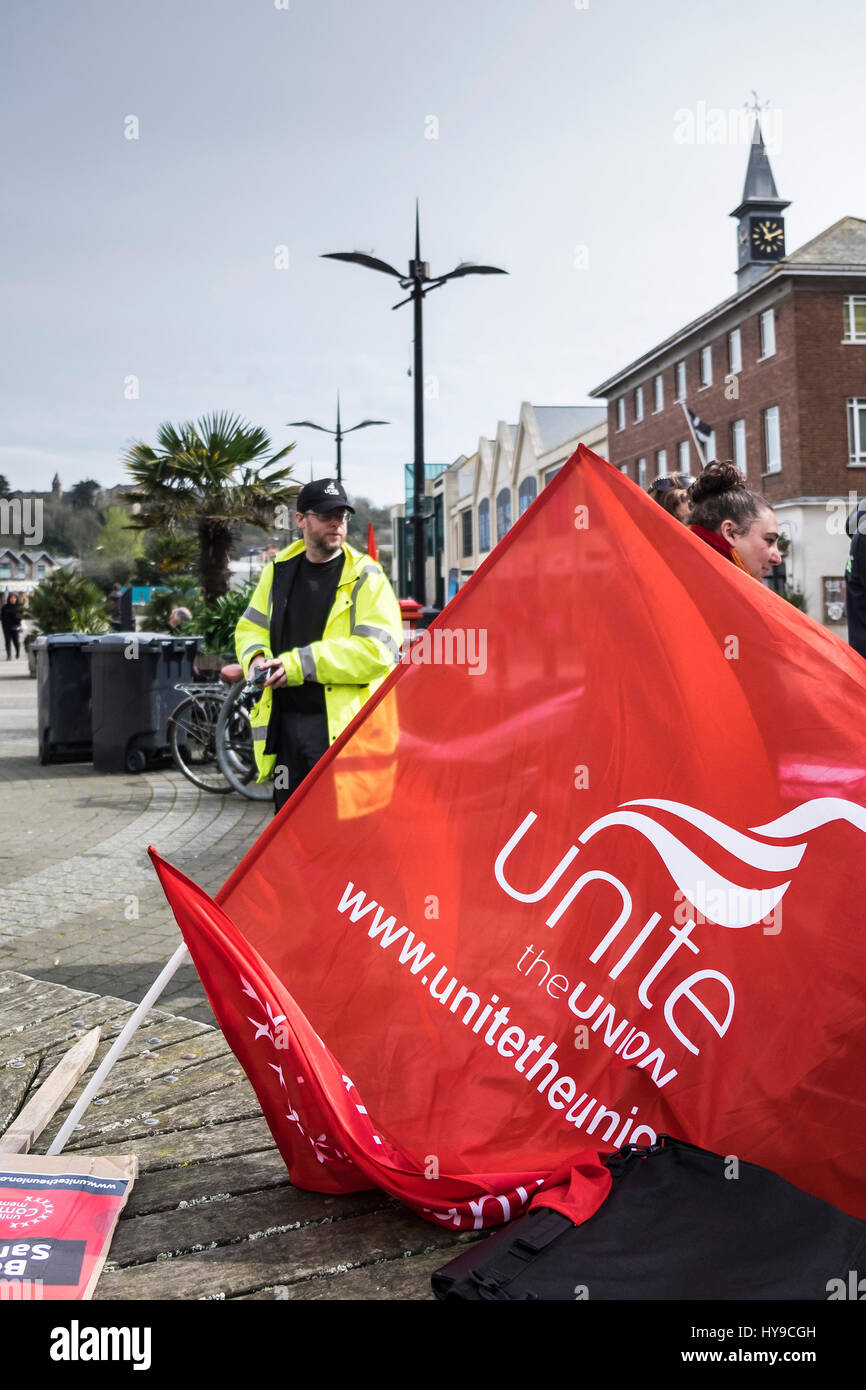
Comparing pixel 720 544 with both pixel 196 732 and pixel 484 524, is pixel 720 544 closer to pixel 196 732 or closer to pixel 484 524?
pixel 196 732

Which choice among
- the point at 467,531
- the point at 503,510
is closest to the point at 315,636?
the point at 503,510

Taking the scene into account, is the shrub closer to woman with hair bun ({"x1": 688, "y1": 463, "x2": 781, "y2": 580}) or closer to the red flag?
woman with hair bun ({"x1": 688, "y1": 463, "x2": 781, "y2": 580})

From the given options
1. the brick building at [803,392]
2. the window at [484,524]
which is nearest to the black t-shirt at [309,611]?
the brick building at [803,392]

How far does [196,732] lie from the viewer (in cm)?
1076

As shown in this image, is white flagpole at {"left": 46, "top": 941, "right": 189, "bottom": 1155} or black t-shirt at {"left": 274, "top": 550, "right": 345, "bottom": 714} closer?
white flagpole at {"left": 46, "top": 941, "right": 189, "bottom": 1155}

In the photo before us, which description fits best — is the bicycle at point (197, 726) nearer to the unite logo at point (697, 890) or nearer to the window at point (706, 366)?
the unite logo at point (697, 890)

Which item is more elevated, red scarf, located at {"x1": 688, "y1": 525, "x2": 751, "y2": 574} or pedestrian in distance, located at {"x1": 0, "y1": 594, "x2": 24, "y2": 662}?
pedestrian in distance, located at {"x1": 0, "y1": 594, "x2": 24, "y2": 662}

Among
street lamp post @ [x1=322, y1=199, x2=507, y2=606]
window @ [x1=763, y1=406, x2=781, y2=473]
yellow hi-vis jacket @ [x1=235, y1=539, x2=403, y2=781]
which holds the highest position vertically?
window @ [x1=763, y1=406, x2=781, y2=473]

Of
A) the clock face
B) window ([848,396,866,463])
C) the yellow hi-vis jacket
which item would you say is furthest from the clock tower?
the yellow hi-vis jacket

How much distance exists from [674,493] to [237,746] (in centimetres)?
552

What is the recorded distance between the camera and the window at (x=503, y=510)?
7612 centimetres

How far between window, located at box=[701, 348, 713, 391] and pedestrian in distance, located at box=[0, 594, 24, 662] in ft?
86.2

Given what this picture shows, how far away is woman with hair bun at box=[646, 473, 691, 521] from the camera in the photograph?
5375 millimetres
